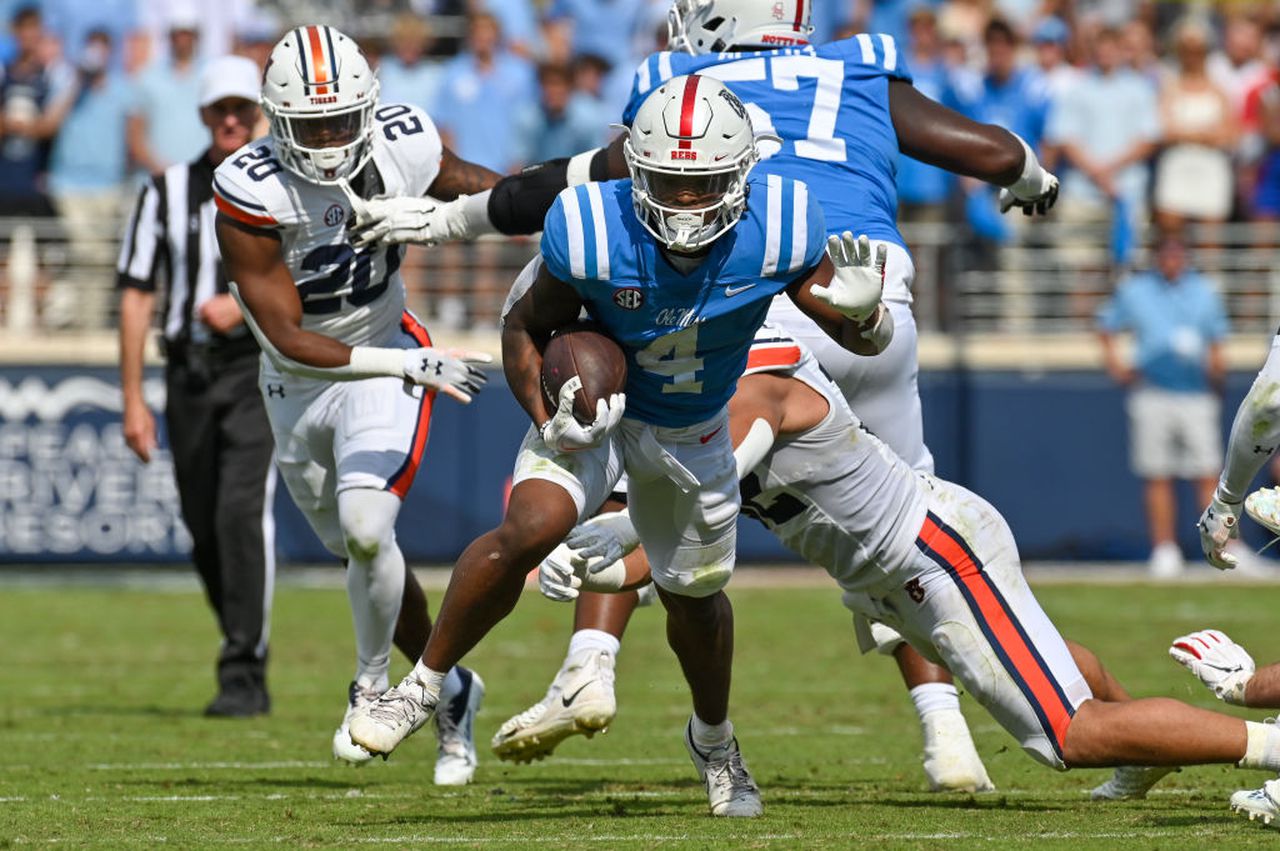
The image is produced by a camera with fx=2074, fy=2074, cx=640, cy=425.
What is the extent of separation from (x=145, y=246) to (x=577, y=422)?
11.8 ft

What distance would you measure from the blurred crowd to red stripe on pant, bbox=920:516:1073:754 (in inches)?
299

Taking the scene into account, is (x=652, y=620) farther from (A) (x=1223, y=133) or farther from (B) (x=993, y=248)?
(A) (x=1223, y=133)

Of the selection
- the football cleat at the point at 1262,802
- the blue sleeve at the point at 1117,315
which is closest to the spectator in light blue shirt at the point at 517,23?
the blue sleeve at the point at 1117,315

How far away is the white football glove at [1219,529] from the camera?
4.92 m

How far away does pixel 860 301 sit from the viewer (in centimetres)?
458

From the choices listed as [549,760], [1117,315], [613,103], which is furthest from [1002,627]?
[613,103]

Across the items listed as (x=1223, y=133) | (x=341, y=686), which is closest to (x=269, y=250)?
(x=341, y=686)

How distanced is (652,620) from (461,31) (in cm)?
545

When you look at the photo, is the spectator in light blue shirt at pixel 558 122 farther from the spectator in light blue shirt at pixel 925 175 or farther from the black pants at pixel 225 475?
the black pants at pixel 225 475

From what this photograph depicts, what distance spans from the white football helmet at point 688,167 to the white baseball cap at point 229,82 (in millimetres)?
3112

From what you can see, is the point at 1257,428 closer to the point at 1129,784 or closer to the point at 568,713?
the point at 1129,784

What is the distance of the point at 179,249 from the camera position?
24.8 ft

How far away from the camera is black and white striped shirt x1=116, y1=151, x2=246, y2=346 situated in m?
7.55

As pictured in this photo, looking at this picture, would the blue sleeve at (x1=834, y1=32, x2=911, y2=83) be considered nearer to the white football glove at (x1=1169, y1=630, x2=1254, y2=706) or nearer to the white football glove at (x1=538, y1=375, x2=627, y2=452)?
the white football glove at (x1=538, y1=375, x2=627, y2=452)
